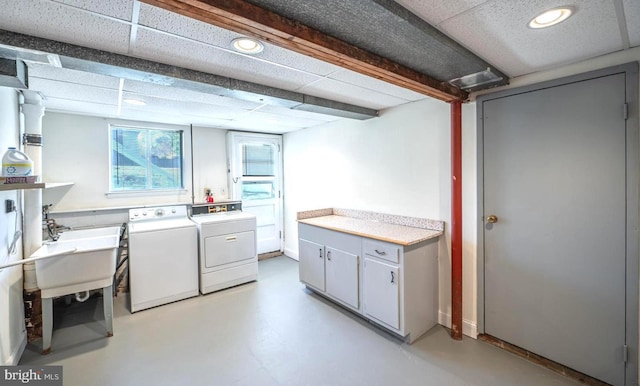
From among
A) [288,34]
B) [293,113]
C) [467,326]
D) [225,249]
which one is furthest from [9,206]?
[467,326]

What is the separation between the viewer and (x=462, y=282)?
A: 247cm

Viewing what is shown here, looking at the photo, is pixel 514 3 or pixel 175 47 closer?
pixel 514 3

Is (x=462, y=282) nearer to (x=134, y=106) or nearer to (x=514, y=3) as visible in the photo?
(x=514, y=3)

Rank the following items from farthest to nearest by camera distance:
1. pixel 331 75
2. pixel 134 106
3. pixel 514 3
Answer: pixel 134 106 → pixel 331 75 → pixel 514 3

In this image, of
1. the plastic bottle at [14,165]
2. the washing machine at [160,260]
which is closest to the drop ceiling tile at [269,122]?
the washing machine at [160,260]

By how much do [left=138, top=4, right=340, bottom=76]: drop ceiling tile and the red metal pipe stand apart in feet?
3.92

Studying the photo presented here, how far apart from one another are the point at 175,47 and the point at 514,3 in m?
1.78

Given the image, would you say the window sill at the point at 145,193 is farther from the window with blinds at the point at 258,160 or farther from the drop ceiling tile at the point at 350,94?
the drop ceiling tile at the point at 350,94

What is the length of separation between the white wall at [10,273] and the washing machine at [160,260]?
2.67 ft

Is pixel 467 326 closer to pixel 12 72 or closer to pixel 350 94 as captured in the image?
pixel 350 94

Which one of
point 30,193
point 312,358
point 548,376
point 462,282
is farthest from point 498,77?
point 30,193

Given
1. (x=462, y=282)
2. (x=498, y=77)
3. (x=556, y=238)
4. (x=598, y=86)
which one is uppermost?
(x=498, y=77)

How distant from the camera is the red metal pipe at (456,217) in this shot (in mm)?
2365

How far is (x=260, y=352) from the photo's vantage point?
87.6 inches
